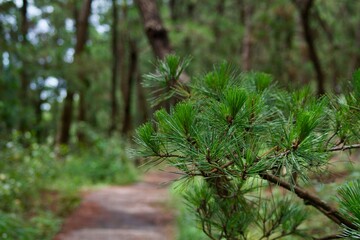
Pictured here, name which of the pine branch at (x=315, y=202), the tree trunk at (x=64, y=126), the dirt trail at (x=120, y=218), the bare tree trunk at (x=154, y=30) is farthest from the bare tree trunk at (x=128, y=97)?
the pine branch at (x=315, y=202)

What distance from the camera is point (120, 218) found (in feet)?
24.1

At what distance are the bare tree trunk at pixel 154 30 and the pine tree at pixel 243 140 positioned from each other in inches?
84.0

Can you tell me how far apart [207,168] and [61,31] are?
21.1 meters

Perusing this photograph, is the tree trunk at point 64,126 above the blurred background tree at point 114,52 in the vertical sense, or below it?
below

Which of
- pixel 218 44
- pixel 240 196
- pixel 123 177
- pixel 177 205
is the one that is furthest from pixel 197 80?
pixel 218 44

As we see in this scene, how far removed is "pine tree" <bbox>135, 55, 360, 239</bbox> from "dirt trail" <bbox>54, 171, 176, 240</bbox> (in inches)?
179

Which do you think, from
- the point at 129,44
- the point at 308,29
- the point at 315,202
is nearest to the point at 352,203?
the point at 315,202

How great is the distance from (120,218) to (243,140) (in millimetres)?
6078

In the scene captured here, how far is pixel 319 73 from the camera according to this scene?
8867 millimetres

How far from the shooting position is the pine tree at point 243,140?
1564mm

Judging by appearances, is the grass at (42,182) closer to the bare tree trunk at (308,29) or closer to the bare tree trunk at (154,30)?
the bare tree trunk at (154,30)

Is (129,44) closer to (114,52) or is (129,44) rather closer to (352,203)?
(114,52)

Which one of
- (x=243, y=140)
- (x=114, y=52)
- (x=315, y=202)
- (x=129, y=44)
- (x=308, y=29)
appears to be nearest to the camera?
(x=243, y=140)

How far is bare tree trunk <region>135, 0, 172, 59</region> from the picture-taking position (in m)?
4.23
